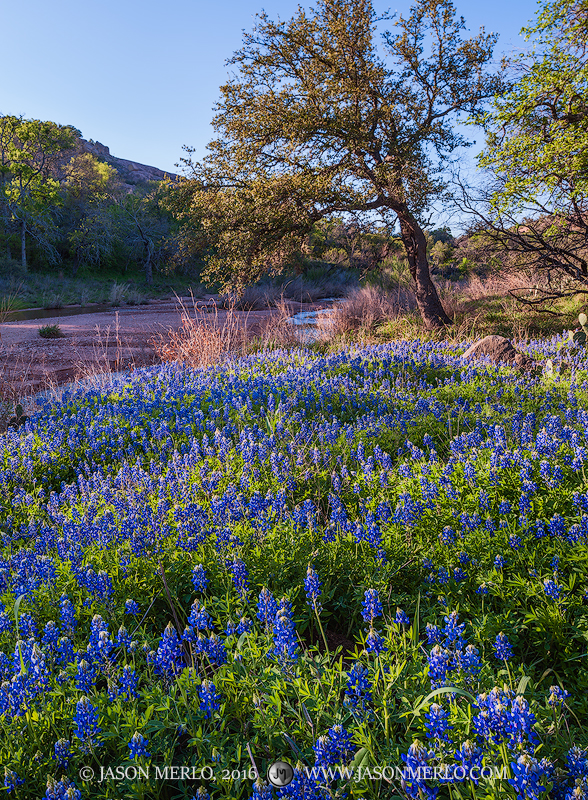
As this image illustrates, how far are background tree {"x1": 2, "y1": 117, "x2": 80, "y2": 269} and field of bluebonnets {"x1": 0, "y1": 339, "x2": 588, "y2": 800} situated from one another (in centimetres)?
3809

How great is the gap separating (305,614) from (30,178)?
143ft

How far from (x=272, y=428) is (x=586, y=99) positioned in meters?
9.74

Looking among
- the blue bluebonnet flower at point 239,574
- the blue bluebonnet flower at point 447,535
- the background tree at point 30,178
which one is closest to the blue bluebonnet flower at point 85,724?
the blue bluebonnet flower at point 239,574

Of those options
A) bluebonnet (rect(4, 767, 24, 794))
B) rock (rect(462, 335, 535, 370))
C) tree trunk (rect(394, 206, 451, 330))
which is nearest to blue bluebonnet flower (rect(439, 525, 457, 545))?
bluebonnet (rect(4, 767, 24, 794))

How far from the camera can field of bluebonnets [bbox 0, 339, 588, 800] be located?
5.00ft

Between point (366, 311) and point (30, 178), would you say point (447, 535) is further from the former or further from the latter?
point (30, 178)

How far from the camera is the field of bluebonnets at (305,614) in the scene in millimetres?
1524

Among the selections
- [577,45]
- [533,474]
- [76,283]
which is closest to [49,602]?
[533,474]

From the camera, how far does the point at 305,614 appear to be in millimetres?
2465

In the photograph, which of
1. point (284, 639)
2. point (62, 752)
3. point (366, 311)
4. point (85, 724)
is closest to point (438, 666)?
point (284, 639)

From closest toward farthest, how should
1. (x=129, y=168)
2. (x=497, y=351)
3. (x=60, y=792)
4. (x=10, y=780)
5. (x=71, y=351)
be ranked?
1. (x=60, y=792)
2. (x=10, y=780)
3. (x=497, y=351)
4. (x=71, y=351)
5. (x=129, y=168)

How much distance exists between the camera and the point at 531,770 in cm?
110

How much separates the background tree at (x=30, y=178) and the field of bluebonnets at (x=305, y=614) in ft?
125

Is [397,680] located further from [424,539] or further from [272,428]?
[272,428]
